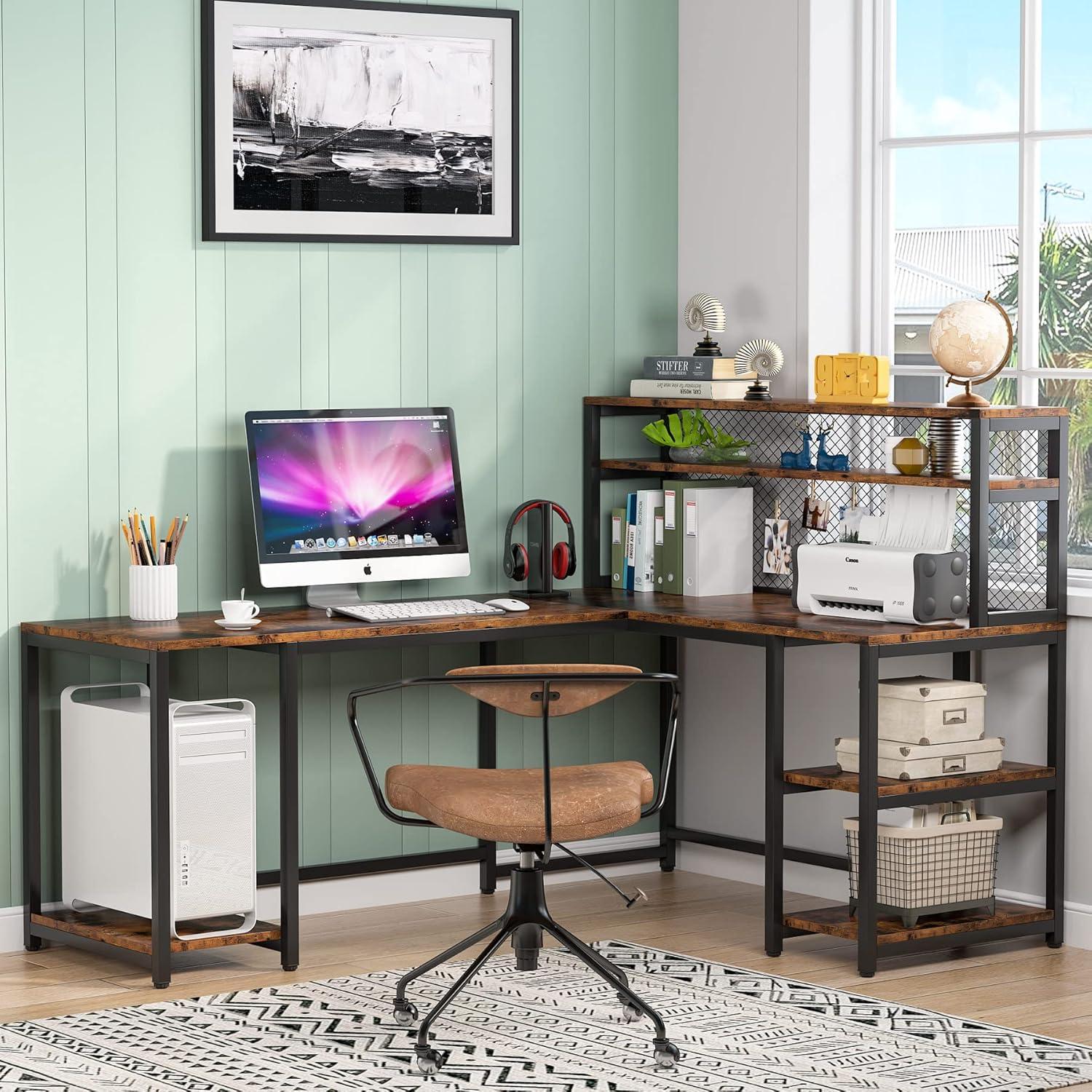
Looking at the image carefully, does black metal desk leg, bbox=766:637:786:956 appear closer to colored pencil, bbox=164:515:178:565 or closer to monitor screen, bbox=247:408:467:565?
monitor screen, bbox=247:408:467:565

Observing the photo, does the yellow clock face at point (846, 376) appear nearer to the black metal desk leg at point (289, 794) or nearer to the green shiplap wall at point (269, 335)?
the green shiplap wall at point (269, 335)

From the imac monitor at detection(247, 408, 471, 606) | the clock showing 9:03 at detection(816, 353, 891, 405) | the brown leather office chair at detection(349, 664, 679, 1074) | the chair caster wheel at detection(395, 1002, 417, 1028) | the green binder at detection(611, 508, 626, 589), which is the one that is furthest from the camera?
the green binder at detection(611, 508, 626, 589)

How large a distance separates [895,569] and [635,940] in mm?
1035

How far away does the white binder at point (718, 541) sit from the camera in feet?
16.1

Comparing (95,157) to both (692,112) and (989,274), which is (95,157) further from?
(989,274)

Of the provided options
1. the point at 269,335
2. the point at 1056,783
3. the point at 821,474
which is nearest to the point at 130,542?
the point at 269,335

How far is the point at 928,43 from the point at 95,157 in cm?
204

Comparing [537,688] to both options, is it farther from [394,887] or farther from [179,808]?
[394,887]

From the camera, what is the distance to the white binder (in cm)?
492

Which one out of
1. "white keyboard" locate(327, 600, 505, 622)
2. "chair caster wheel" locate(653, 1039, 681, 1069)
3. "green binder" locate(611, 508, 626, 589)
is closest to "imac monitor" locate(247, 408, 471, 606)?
"white keyboard" locate(327, 600, 505, 622)

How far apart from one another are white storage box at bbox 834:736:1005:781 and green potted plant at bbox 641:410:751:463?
3.18ft

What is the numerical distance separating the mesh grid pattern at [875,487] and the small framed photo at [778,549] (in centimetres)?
4

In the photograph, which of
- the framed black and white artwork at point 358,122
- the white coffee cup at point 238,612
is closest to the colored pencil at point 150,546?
the white coffee cup at point 238,612

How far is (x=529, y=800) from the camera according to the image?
362cm
